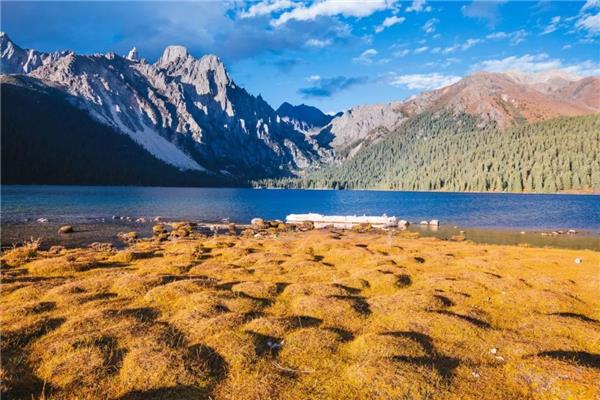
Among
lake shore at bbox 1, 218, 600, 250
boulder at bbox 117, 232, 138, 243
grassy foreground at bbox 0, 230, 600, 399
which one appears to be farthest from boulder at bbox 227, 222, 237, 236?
grassy foreground at bbox 0, 230, 600, 399

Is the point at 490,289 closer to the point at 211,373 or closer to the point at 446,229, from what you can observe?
the point at 211,373

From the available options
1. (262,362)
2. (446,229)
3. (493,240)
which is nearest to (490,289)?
(262,362)

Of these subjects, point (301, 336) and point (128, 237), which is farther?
point (128, 237)

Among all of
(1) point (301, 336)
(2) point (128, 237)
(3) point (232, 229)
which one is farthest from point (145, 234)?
(1) point (301, 336)

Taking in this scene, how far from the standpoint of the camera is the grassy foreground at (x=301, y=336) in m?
11.8

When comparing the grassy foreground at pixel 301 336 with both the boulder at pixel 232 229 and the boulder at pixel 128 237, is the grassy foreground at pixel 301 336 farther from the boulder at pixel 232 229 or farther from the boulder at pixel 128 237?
the boulder at pixel 232 229

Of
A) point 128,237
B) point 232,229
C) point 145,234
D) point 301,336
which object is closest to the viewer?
point 301,336

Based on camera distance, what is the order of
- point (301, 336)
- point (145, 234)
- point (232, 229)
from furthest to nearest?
1. point (232, 229)
2. point (145, 234)
3. point (301, 336)

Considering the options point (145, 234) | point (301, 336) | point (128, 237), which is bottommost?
point (145, 234)

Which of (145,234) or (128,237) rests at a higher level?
(128,237)

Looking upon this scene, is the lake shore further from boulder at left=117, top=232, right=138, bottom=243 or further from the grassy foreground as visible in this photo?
the grassy foreground

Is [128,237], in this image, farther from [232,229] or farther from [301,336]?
[301,336]

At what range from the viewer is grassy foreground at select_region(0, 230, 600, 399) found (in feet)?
38.7

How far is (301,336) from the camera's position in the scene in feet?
49.5
